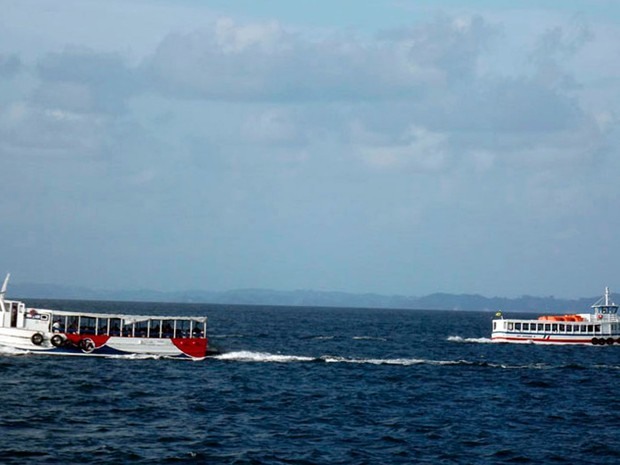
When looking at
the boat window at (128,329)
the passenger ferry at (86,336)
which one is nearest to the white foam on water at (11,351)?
the passenger ferry at (86,336)

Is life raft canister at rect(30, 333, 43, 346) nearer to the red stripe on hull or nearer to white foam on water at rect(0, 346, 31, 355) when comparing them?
white foam on water at rect(0, 346, 31, 355)

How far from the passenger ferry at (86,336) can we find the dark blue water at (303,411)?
142 cm

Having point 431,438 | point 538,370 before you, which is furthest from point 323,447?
point 538,370

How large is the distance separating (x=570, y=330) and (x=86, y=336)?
3128 inches

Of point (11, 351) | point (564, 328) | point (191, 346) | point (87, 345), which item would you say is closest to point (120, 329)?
point (87, 345)

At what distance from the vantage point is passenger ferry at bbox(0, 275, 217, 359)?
8569cm

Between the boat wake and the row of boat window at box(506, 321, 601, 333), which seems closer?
the boat wake

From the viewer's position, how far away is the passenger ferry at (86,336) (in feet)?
281

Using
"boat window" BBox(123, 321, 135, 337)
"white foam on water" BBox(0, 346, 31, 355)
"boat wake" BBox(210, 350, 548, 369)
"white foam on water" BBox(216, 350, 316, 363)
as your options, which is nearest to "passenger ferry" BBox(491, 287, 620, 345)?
"boat wake" BBox(210, 350, 548, 369)

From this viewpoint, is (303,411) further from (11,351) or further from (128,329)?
(11,351)

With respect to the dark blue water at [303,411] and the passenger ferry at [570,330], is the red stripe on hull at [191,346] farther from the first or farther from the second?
the passenger ferry at [570,330]

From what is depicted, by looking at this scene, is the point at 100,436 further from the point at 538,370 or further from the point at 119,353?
the point at 538,370

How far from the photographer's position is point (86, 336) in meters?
87.8

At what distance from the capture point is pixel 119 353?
89312 millimetres
